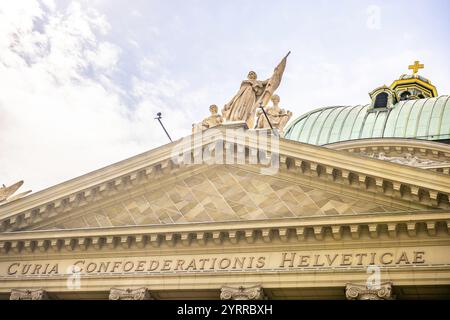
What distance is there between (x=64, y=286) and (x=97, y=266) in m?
1.23

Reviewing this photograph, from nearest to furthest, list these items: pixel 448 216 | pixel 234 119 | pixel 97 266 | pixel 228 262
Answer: pixel 448 216
pixel 228 262
pixel 97 266
pixel 234 119

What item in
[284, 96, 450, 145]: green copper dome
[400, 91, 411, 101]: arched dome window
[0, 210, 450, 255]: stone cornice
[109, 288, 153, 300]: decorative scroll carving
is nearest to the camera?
[0, 210, 450, 255]: stone cornice

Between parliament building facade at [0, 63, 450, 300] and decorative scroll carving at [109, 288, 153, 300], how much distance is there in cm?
4

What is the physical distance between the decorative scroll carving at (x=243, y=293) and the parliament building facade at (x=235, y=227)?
0.13 ft

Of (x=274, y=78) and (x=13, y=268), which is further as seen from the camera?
(x=274, y=78)

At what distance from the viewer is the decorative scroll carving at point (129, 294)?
22156 mm

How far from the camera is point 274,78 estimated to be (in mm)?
26328

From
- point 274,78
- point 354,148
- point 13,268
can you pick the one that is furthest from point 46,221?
point 354,148

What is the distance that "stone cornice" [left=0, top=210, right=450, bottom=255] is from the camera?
19.8 meters

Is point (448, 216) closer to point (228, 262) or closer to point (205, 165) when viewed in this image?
point (228, 262)

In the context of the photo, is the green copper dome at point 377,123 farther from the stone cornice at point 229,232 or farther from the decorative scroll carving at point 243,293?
the decorative scroll carving at point 243,293

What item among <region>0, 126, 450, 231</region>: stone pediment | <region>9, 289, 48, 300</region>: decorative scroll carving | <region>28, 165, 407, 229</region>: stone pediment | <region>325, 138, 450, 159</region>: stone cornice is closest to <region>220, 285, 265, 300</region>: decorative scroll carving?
<region>28, 165, 407, 229</region>: stone pediment

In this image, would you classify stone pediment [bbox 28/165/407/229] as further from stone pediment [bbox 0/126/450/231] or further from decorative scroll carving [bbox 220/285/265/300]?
decorative scroll carving [bbox 220/285/265/300]

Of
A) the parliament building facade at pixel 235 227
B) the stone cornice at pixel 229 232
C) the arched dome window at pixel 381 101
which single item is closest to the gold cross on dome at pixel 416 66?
the arched dome window at pixel 381 101
